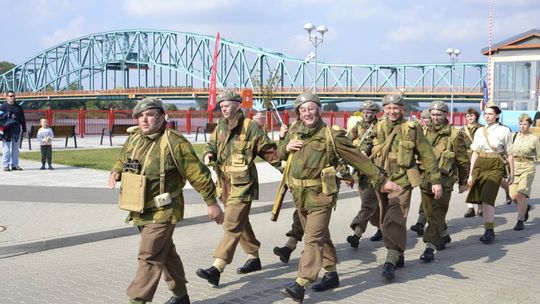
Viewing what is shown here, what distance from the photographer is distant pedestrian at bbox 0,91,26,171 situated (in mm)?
14547

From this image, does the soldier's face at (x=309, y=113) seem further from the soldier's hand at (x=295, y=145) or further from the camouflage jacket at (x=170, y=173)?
the camouflage jacket at (x=170, y=173)

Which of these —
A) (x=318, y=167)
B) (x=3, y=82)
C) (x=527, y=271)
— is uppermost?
(x=3, y=82)

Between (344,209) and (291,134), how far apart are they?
5393 mm

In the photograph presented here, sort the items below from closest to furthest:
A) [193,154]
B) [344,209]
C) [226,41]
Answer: [193,154]
[344,209]
[226,41]

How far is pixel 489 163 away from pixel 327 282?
11.5 ft

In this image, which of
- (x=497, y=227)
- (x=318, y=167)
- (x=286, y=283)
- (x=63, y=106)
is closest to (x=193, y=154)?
(x=318, y=167)

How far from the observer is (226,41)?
11369cm

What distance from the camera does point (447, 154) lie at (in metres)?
7.42

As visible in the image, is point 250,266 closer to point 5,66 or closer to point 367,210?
point 367,210

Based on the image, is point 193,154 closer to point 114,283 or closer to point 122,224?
point 114,283

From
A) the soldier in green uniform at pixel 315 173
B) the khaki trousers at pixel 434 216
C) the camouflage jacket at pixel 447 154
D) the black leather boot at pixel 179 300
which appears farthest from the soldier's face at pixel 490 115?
the black leather boot at pixel 179 300

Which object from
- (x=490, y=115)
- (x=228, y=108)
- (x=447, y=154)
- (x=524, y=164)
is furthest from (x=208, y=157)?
(x=524, y=164)

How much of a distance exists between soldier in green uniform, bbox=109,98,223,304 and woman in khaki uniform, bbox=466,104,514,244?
4.58 m

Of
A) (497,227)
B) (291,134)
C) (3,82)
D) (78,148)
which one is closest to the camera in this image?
(291,134)
